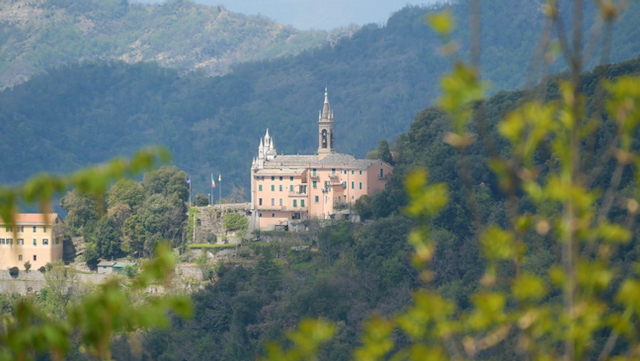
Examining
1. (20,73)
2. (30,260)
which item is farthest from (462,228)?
(20,73)

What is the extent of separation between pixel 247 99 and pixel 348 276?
123 metres

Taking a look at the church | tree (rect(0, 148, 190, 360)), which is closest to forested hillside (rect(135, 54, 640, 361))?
the church

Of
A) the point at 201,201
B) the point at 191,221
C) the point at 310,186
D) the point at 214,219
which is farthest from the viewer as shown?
the point at 201,201

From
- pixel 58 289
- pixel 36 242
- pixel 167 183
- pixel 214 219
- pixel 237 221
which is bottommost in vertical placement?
pixel 58 289

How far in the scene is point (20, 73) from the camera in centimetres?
19412

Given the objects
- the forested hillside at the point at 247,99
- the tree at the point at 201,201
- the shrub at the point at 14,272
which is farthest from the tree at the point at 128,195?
the forested hillside at the point at 247,99

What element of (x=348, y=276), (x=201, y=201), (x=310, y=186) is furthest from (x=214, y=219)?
(x=348, y=276)

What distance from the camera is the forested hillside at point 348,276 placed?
156ft

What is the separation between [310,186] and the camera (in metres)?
51.5

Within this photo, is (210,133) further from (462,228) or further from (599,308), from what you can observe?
(599,308)

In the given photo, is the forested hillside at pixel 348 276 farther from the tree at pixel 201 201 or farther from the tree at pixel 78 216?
the tree at pixel 78 216

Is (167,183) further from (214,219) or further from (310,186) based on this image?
(310,186)

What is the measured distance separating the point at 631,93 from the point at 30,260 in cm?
5429

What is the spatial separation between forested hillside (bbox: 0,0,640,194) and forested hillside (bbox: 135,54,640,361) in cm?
8609
